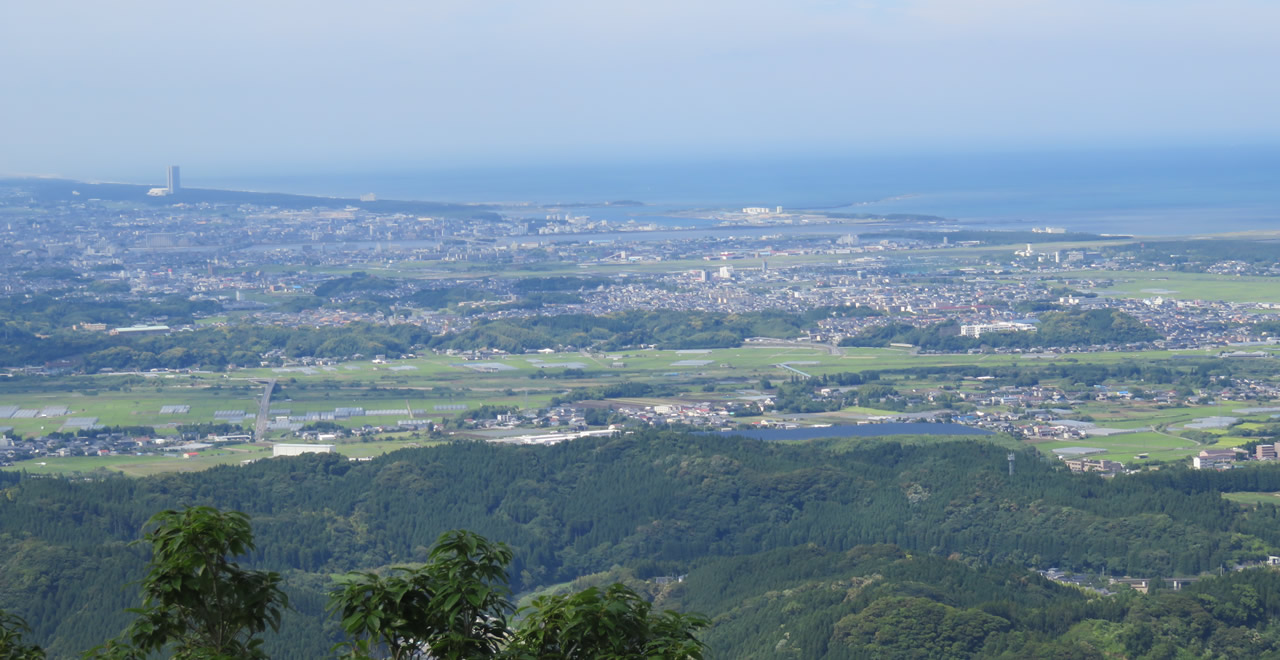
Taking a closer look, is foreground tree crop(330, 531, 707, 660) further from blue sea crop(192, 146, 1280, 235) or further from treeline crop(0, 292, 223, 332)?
blue sea crop(192, 146, 1280, 235)

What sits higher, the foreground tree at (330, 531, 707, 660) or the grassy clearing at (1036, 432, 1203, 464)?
the foreground tree at (330, 531, 707, 660)

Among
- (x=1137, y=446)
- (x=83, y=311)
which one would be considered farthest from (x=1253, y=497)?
(x=83, y=311)

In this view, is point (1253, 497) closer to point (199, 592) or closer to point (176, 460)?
point (176, 460)

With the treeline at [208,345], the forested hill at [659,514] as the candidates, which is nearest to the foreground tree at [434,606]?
the forested hill at [659,514]

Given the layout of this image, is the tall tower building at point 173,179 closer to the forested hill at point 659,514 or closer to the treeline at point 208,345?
the treeline at point 208,345

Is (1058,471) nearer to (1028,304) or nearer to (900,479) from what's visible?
(900,479)

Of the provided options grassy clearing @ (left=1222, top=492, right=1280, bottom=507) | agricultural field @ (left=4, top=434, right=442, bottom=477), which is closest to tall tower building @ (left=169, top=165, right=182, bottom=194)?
agricultural field @ (left=4, top=434, right=442, bottom=477)

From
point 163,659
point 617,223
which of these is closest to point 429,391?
point 163,659
